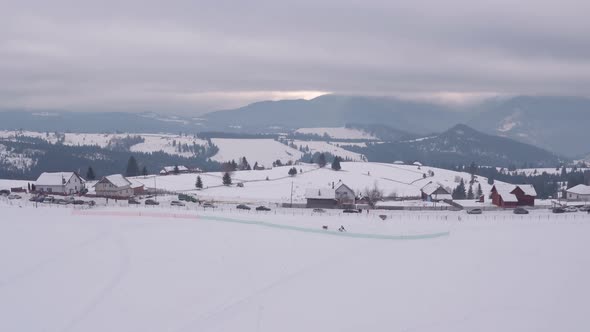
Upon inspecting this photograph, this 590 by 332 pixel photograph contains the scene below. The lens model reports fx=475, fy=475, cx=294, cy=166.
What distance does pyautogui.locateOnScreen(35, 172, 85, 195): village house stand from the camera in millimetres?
55278

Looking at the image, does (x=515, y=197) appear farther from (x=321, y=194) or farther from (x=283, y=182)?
(x=283, y=182)

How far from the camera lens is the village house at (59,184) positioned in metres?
55.3

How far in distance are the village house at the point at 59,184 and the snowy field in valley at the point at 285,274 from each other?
16.0 m

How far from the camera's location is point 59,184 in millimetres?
55062

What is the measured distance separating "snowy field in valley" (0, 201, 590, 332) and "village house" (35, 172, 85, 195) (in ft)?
52.6

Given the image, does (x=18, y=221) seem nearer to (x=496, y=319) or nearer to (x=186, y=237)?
(x=186, y=237)

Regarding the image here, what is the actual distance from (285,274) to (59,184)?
39216mm

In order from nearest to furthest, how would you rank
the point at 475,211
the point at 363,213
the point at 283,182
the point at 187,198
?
1. the point at 363,213
2. the point at 475,211
3. the point at 187,198
4. the point at 283,182

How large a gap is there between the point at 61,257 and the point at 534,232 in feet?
111

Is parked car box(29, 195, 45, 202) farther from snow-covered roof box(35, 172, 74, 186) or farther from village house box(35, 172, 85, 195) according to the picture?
snow-covered roof box(35, 172, 74, 186)

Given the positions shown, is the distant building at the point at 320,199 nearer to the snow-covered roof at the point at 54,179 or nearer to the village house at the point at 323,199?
the village house at the point at 323,199

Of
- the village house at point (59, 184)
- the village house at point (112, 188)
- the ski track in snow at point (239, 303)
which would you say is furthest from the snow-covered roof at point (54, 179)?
the ski track in snow at point (239, 303)

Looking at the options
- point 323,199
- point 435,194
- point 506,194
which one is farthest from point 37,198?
point 506,194

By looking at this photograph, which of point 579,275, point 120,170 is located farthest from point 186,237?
point 120,170
